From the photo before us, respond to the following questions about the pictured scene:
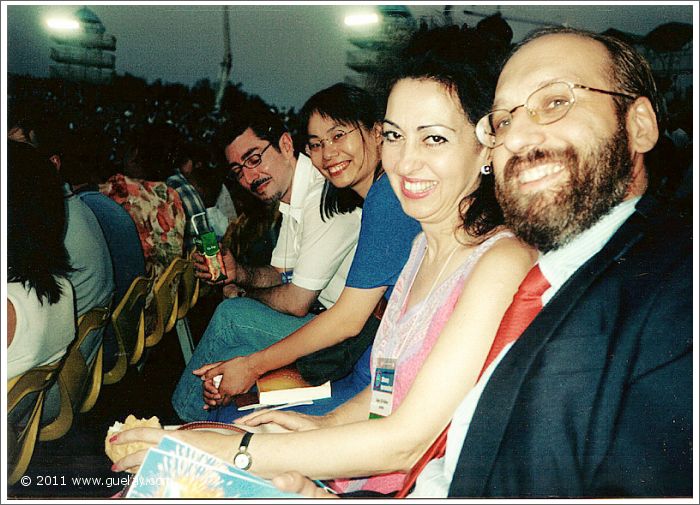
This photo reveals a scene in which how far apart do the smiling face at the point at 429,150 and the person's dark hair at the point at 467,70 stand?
2 cm

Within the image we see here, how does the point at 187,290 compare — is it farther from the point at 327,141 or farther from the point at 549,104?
the point at 549,104

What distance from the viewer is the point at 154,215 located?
276 cm

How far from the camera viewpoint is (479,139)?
1.28 m

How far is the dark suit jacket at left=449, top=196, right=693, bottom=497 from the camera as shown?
1.08 m

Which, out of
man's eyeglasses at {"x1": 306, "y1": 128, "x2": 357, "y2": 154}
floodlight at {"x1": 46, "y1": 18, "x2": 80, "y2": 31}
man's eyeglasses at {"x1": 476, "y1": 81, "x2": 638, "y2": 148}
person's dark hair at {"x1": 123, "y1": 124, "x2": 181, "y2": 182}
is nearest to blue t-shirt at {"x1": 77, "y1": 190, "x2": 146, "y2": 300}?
person's dark hair at {"x1": 123, "y1": 124, "x2": 181, "y2": 182}

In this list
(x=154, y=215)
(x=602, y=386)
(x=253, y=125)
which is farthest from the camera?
(x=154, y=215)

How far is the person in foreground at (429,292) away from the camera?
116cm

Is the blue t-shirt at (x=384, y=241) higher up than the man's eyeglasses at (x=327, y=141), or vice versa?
the man's eyeglasses at (x=327, y=141)

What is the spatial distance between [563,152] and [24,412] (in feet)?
5.37

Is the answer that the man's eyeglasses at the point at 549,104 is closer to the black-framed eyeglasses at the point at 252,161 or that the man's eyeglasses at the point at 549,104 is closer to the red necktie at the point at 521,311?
the red necktie at the point at 521,311

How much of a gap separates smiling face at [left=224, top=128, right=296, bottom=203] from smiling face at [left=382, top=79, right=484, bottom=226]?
94 centimetres

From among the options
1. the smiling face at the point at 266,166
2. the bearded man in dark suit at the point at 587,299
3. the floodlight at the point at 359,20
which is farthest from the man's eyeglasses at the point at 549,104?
the smiling face at the point at 266,166

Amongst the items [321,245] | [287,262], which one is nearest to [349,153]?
[321,245]

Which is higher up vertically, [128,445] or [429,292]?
[429,292]
